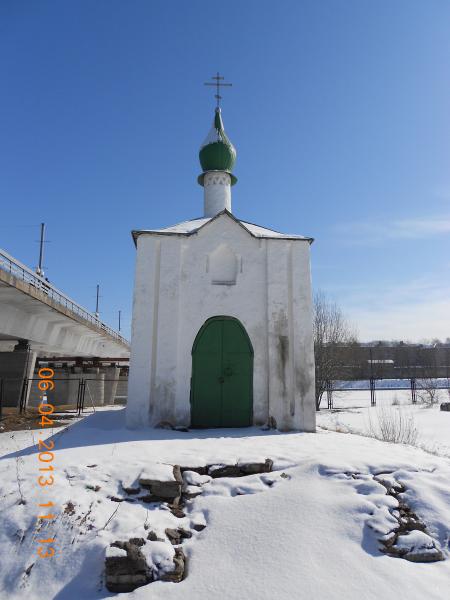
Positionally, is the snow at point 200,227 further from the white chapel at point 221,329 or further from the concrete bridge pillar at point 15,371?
the concrete bridge pillar at point 15,371

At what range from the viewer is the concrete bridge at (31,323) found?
1371cm

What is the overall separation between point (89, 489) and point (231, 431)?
3840 mm

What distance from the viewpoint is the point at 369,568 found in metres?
4.27

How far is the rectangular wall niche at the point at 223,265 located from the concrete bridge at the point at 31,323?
653 cm

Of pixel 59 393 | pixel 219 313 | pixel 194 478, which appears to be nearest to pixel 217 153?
pixel 219 313

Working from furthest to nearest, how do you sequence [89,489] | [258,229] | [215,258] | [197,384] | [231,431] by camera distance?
[258,229] < [215,258] < [197,384] < [231,431] < [89,489]

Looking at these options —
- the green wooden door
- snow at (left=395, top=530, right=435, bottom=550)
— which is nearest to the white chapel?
the green wooden door

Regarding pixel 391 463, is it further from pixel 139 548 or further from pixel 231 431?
pixel 139 548

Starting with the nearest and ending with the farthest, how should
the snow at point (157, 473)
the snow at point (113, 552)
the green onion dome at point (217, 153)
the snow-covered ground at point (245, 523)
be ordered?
the snow-covered ground at point (245, 523) < the snow at point (113, 552) < the snow at point (157, 473) < the green onion dome at point (217, 153)

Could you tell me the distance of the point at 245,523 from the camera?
4938 millimetres

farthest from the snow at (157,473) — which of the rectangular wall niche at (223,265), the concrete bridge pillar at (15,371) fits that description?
the concrete bridge pillar at (15,371)

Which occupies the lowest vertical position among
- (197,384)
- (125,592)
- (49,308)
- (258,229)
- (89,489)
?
(125,592)

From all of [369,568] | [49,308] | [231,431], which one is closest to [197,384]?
[231,431]

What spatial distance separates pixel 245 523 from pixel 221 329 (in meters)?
5.15
